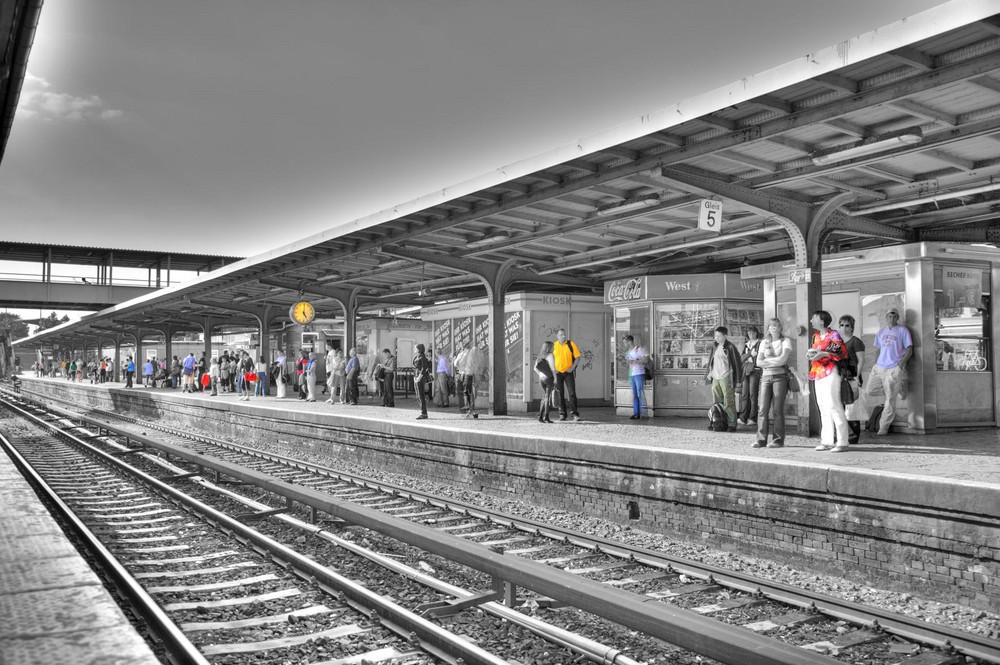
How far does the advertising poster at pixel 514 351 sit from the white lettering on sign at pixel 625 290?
224 cm

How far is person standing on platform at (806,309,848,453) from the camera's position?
846 cm

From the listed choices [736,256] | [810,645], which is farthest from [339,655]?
[736,256]

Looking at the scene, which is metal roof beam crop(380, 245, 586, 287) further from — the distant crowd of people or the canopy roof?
the distant crowd of people

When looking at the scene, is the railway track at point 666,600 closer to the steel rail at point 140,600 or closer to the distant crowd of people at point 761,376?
the steel rail at point 140,600

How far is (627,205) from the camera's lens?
10.5 meters

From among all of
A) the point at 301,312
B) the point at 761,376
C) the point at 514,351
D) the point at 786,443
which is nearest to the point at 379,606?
the point at 786,443

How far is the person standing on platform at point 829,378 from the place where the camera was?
8.46 metres

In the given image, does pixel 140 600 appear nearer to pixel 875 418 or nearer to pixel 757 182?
pixel 757 182

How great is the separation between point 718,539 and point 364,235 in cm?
832

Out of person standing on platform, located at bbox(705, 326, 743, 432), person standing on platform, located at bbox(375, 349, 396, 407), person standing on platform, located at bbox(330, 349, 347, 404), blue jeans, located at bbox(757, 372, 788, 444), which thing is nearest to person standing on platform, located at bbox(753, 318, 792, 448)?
blue jeans, located at bbox(757, 372, 788, 444)

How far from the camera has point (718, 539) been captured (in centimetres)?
765

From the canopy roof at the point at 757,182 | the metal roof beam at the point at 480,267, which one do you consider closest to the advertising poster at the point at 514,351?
the metal roof beam at the point at 480,267

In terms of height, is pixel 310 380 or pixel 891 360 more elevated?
pixel 891 360

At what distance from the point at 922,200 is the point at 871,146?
2590 millimetres
